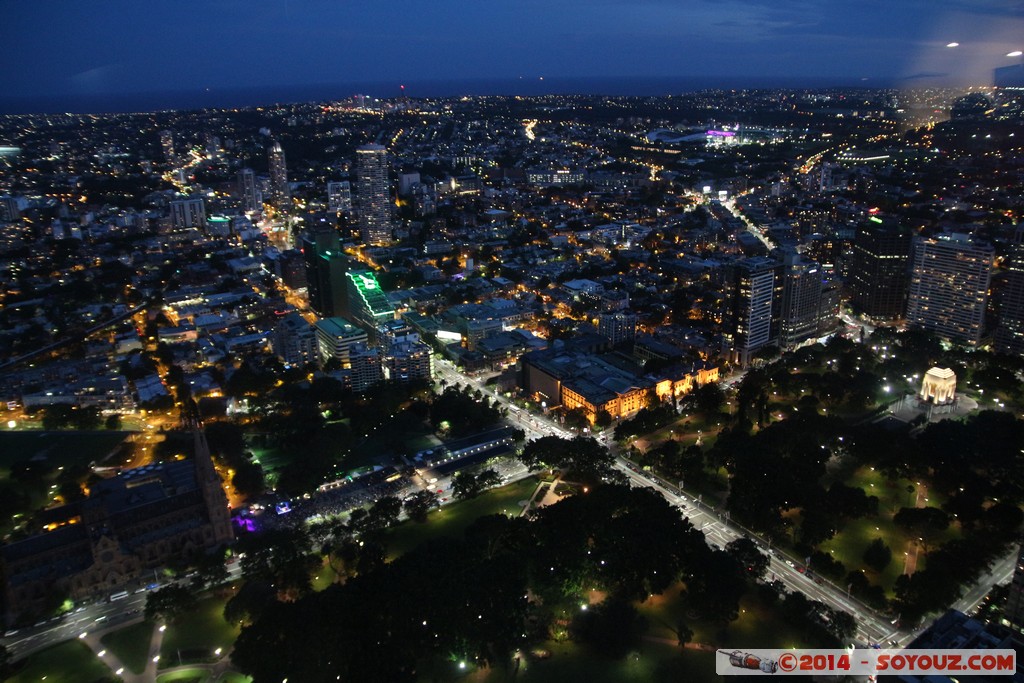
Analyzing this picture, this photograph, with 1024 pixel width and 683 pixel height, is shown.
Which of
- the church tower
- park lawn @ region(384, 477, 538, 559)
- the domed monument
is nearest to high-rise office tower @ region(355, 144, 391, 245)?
park lawn @ region(384, 477, 538, 559)

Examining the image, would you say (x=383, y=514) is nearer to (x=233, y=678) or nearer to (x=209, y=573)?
(x=209, y=573)

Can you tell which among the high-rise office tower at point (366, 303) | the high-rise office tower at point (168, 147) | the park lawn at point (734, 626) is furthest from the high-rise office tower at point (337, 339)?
the high-rise office tower at point (168, 147)

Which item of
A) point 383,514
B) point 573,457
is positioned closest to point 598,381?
point 573,457

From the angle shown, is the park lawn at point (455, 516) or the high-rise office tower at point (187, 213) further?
the high-rise office tower at point (187, 213)

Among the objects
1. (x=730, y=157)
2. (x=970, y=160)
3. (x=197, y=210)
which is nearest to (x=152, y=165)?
(x=197, y=210)

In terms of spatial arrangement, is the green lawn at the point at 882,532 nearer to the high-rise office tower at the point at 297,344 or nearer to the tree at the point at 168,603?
the tree at the point at 168,603

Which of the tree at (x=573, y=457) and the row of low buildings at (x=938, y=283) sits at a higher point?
the row of low buildings at (x=938, y=283)
